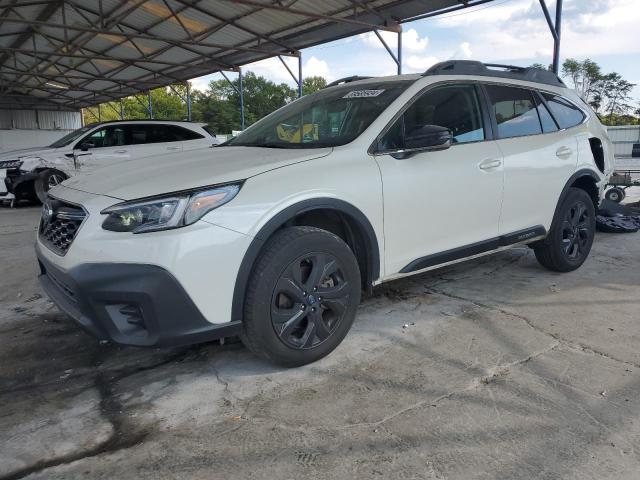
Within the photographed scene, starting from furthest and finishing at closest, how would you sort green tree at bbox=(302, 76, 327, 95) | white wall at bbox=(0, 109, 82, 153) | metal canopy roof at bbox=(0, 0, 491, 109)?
green tree at bbox=(302, 76, 327, 95), white wall at bbox=(0, 109, 82, 153), metal canopy roof at bbox=(0, 0, 491, 109)

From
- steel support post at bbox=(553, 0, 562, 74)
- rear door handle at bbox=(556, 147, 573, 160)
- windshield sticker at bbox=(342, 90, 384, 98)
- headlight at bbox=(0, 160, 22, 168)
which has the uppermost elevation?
steel support post at bbox=(553, 0, 562, 74)

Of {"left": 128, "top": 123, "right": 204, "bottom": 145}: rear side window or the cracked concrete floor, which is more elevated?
{"left": 128, "top": 123, "right": 204, "bottom": 145}: rear side window

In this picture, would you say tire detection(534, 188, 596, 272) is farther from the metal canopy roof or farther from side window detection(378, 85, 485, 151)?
the metal canopy roof

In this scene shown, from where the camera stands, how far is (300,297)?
9.15 ft

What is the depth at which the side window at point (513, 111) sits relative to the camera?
157 inches

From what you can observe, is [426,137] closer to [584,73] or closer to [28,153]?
[28,153]

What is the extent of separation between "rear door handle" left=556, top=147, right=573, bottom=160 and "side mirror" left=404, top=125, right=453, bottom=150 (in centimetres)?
170

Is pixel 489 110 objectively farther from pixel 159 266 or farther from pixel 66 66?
pixel 66 66

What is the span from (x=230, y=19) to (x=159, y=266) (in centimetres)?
1151

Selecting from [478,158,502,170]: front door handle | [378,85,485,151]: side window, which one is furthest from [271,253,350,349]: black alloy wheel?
[478,158,502,170]: front door handle

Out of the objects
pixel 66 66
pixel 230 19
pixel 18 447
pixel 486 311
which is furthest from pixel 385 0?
pixel 66 66

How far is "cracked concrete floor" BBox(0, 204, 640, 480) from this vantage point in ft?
6.97

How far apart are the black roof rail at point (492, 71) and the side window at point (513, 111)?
0.46ft

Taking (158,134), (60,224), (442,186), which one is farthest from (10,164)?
(442,186)
